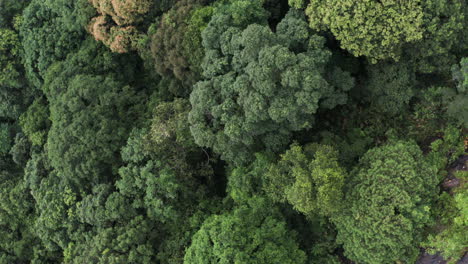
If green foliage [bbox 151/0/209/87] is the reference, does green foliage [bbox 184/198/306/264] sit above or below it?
below

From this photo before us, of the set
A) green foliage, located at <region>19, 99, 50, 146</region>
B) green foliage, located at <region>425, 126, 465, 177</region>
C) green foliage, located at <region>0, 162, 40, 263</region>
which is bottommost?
green foliage, located at <region>0, 162, 40, 263</region>

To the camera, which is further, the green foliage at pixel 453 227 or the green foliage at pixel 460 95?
the green foliage at pixel 460 95

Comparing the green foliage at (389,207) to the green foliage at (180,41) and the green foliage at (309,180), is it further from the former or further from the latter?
the green foliage at (180,41)

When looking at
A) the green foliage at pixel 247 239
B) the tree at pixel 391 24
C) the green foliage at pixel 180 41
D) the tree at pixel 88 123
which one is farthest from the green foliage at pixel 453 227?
the tree at pixel 88 123

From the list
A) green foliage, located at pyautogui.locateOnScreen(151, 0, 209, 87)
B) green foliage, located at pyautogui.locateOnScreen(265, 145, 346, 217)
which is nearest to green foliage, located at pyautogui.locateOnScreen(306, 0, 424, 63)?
green foliage, located at pyautogui.locateOnScreen(265, 145, 346, 217)

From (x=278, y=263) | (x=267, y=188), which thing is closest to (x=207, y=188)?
(x=267, y=188)

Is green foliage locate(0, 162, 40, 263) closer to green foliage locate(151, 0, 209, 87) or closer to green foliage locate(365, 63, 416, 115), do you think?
green foliage locate(151, 0, 209, 87)
